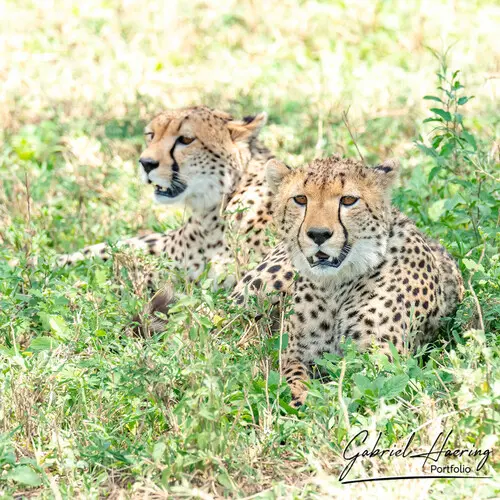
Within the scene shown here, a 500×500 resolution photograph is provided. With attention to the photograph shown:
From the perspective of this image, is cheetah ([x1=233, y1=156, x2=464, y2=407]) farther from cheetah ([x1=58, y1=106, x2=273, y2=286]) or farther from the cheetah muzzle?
cheetah ([x1=58, y1=106, x2=273, y2=286])

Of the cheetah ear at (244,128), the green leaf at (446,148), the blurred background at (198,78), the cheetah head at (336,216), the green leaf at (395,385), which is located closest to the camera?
the green leaf at (395,385)

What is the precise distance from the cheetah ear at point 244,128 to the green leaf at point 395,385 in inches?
102

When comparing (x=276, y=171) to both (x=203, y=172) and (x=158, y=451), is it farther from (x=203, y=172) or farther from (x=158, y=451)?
(x=158, y=451)

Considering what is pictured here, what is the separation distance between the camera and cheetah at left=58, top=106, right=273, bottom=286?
5969 millimetres

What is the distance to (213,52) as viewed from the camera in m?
9.84

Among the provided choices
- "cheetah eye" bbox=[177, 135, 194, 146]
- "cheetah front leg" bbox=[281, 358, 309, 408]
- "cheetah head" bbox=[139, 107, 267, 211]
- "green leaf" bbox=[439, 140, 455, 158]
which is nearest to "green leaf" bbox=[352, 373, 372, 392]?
"cheetah front leg" bbox=[281, 358, 309, 408]

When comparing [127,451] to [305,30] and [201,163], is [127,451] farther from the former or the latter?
[305,30]

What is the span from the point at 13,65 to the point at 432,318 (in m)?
5.86

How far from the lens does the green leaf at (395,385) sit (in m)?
3.71

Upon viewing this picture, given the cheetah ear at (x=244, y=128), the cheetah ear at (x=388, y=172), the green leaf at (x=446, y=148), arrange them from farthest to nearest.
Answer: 1. the cheetah ear at (x=244, y=128)
2. the green leaf at (x=446, y=148)
3. the cheetah ear at (x=388, y=172)

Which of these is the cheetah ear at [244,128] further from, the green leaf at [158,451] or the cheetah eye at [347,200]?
the green leaf at [158,451]

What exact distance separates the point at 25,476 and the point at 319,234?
4.84ft

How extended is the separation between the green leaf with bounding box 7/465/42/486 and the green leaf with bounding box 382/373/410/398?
117cm

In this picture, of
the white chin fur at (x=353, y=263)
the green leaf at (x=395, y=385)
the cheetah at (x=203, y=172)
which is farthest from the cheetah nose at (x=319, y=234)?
the cheetah at (x=203, y=172)
